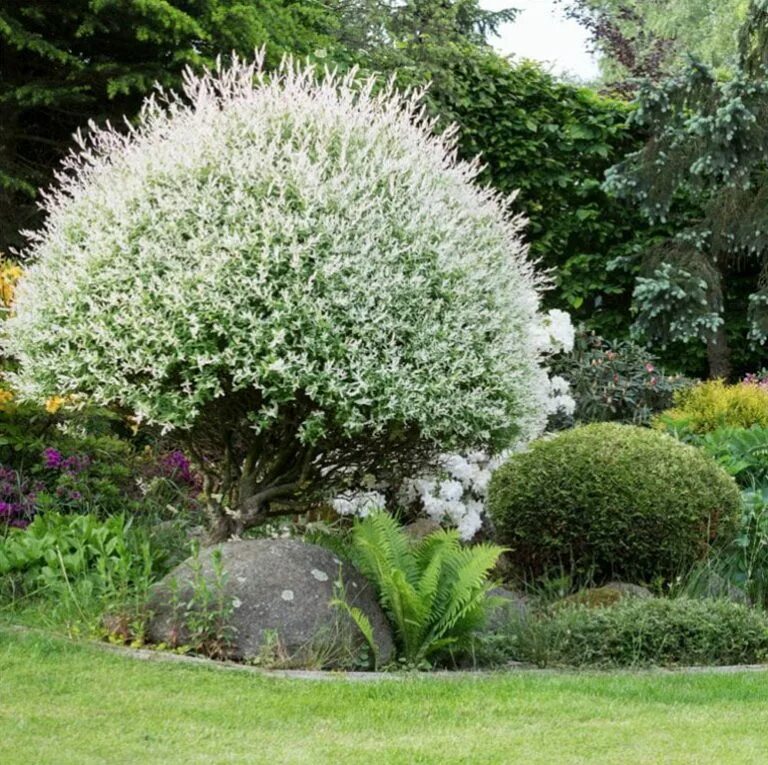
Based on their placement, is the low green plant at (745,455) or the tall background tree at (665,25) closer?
the low green plant at (745,455)

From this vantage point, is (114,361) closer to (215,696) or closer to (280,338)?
(280,338)

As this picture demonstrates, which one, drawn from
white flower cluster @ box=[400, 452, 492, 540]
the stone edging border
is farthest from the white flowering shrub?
the stone edging border

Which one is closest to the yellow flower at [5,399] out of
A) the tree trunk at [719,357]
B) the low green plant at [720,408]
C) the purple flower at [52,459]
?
the purple flower at [52,459]

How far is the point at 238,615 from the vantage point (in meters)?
5.42

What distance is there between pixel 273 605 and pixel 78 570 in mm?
1111

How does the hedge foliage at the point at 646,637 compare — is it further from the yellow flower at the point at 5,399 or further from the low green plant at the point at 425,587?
the yellow flower at the point at 5,399

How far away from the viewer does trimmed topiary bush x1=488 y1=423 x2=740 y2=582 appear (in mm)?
7137

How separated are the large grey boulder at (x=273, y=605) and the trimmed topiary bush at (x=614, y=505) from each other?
6.10 ft

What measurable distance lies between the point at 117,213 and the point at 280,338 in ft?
3.57

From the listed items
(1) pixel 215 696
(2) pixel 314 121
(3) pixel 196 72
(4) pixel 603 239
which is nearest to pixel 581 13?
(4) pixel 603 239

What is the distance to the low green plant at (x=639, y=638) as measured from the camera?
5738 mm

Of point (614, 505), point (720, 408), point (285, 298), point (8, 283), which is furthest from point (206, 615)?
point (720, 408)

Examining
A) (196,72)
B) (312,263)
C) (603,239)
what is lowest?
(312,263)

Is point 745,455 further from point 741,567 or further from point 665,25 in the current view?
point 665,25
